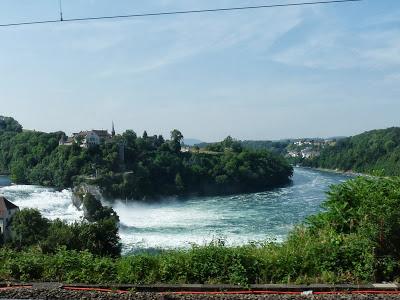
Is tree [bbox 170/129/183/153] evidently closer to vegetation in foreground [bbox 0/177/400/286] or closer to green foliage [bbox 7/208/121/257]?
green foliage [bbox 7/208/121/257]

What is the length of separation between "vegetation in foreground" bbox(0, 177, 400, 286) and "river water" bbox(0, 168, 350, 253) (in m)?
16.8

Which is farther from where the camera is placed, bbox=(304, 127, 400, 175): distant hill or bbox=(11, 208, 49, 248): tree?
bbox=(304, 127, 400, 175): distant hill

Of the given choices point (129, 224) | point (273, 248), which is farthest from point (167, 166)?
point (273, 248)

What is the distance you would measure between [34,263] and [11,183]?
52359 mm

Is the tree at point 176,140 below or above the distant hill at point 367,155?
above

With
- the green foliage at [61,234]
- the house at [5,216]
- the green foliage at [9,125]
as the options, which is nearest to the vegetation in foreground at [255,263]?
the green foliage at [61,234]

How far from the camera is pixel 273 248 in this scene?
16.1 ft

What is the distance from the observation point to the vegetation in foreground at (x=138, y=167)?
51281 millimetres

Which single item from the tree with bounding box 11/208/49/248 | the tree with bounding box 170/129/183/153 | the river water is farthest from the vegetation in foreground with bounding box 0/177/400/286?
the tree with bounding box 170/129/183/153

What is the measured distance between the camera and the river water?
90.0 feet

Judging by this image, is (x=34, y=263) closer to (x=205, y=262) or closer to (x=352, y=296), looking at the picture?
(x=205, y=262)

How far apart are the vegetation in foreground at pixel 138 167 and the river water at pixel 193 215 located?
3078 mm

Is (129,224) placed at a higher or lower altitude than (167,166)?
lower

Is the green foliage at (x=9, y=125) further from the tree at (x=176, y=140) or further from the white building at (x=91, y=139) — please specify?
the tree at (x=176, y=140)
